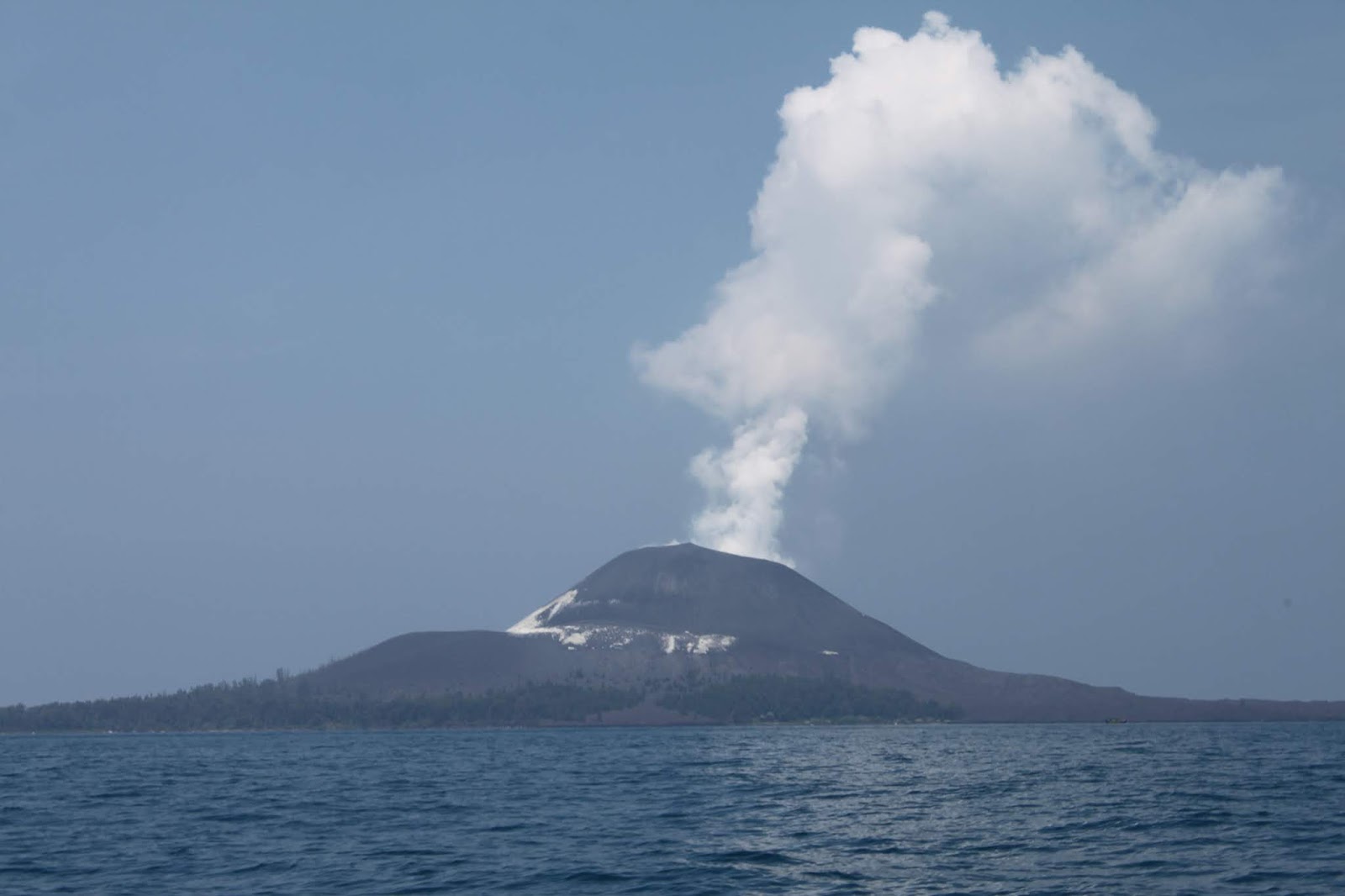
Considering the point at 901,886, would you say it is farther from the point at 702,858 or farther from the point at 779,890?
the point at 702,858

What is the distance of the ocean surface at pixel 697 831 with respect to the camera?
143ft

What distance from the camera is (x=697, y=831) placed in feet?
193

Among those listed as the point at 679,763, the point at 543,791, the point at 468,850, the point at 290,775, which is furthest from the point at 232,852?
the point at 679,763

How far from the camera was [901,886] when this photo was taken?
137ft

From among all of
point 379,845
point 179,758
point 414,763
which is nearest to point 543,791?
point 379,845

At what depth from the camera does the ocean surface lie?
143ft

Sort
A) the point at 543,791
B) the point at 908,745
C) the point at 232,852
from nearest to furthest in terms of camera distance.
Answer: the point at 232,852, the point at 543,791, the point at 908,745

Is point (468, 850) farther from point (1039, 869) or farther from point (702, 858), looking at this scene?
point (1039, 869)

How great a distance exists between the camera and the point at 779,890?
41.6 metres

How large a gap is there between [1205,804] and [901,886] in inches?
1349

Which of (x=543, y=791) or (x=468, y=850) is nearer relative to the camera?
(x=468, y=850)

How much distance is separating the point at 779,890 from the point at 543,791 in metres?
47.5

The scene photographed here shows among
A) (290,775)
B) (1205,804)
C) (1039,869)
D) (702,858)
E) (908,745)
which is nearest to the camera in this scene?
(1039,869)

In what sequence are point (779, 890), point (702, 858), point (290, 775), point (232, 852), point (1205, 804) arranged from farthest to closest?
point (290, 775)
point (1205, 804)
point (232, 852)
point (702, 858)
point (779, 890)
